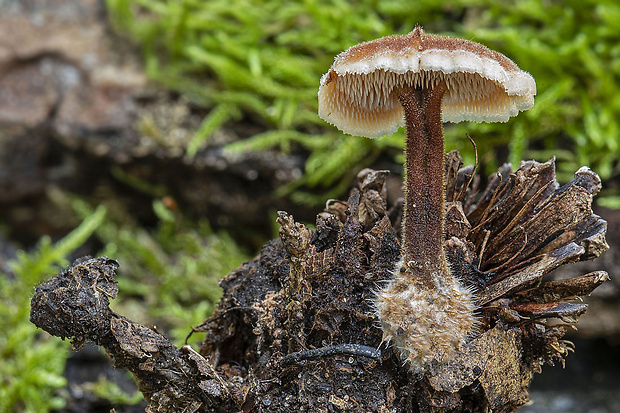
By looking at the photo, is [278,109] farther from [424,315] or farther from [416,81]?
[424,315]

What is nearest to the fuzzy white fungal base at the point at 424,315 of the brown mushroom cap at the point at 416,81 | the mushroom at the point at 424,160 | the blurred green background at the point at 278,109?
the mushroom at the point at 424,160

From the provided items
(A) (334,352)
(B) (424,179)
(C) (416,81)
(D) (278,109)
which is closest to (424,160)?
(B) (424,179)

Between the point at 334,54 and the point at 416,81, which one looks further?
the point at 334,54

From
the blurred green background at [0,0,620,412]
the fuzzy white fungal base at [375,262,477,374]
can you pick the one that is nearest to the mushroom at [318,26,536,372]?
the fuzzy white fungal base at [375,262,477,374]

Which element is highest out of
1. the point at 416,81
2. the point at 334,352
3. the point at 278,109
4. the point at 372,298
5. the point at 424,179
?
the point at 278,109

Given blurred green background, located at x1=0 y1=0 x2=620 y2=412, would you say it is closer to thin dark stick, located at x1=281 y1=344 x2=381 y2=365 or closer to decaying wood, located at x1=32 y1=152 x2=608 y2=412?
decaying wood, located at x1=32 y1=152 x2=608 y2=412

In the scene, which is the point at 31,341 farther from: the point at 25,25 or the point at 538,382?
the point at 538,382

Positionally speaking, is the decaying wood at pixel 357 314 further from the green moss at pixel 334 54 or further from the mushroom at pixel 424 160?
the green moss at pixel 334 54
